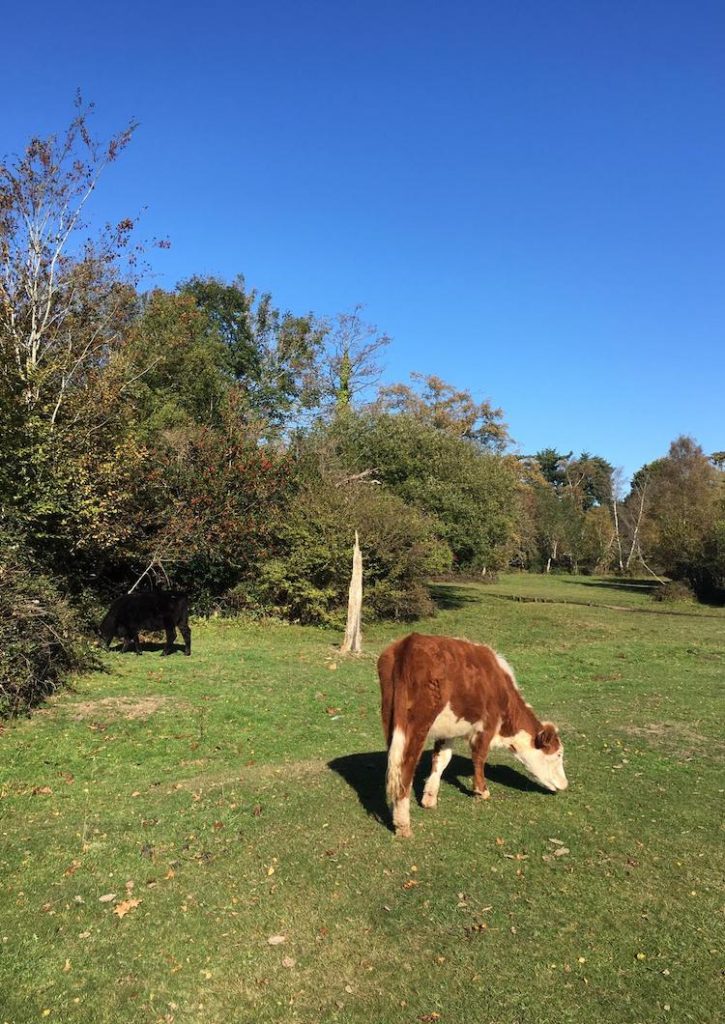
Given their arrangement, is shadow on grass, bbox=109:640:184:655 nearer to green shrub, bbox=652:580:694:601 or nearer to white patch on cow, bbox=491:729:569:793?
white patch on cow, bbox=491:729:569:793

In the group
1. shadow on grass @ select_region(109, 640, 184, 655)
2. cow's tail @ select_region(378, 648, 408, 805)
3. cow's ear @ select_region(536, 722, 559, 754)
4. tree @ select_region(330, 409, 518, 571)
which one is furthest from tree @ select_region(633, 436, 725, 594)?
cow's tail @ select_region(378, 648, 408, 805)

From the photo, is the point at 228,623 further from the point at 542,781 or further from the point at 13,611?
the point at 542,781

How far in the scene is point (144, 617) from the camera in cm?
1634

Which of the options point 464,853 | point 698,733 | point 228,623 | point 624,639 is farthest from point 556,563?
point 464,853

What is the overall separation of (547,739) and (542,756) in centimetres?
21

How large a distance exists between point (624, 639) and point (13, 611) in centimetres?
2076

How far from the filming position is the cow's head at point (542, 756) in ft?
25.0

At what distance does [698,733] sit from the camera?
10.8 m

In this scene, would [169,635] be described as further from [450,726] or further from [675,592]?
[675,592]

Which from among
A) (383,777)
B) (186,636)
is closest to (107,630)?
(186,636)

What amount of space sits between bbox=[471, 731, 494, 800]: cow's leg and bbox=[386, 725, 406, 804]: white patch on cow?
137cm

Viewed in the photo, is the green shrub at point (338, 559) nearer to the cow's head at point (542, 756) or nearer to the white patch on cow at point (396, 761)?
the cow's head at point (542, 756)

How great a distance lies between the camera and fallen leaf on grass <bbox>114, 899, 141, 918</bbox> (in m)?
5.22

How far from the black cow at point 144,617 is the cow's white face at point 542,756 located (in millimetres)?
10996
